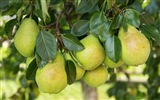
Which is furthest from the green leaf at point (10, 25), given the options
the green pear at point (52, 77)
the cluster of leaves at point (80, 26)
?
the green pear at point (52, 77)

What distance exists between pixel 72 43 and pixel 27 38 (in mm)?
113

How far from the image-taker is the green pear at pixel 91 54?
811 mm

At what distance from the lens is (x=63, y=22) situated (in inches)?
44.4

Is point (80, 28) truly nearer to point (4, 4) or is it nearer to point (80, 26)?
point (80, 26)

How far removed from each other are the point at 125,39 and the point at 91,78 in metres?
0.15

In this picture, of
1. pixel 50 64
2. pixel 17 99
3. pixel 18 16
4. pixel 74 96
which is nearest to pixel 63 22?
pixel 18 16

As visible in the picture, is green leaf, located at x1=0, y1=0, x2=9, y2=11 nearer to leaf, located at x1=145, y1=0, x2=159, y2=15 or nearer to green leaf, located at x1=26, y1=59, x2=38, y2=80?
green leaf, located at x1=26, y1=59, x2=38, y2=80

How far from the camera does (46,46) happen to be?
0.81 metres

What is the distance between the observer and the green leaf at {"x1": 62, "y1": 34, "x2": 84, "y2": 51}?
82 cm

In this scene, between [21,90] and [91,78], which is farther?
[21,90]

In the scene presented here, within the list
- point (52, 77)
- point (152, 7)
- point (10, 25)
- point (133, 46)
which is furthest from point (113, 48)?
point (152, 7)

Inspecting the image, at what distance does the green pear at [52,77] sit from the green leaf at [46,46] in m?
0.02

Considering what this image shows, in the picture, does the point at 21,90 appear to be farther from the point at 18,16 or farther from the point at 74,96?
the point at 74,96

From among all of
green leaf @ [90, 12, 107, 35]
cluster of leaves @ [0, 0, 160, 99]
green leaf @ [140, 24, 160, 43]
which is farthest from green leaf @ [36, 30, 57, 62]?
green leaf @ [140, 24, 160, 43]
